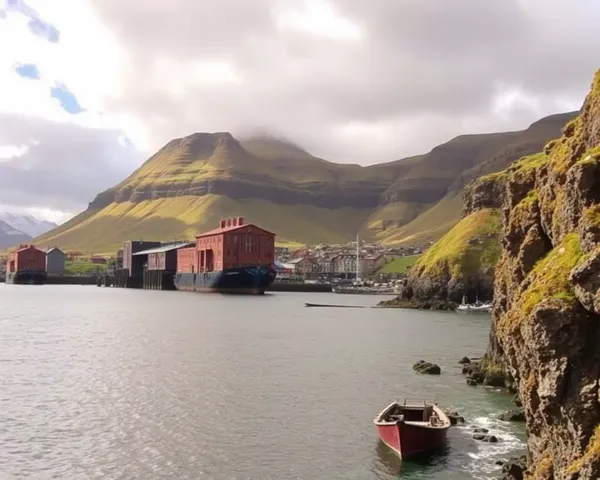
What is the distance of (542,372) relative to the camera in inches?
946

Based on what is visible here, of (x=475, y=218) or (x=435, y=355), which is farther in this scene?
(x=475, y=218)

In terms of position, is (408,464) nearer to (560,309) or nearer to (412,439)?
(412,439)

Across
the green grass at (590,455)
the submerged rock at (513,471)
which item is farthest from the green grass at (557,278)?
the submerged rock at (513,471)

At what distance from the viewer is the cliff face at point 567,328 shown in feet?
71.7

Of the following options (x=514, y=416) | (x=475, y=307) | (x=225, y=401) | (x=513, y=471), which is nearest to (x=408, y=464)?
(x=513, y=471)

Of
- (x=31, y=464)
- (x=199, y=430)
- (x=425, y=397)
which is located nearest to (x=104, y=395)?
(x=199, y=430)

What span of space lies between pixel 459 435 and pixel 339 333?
6248 centimetres

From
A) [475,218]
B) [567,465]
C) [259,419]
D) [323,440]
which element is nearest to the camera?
[567,465]

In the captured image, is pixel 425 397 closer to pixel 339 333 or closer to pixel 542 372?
pixel 542 372

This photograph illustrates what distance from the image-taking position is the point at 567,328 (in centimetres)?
2283

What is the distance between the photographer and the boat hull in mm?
37406

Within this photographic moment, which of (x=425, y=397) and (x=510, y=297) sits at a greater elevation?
(x=510, y=297)

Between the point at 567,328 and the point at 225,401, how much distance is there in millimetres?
33600

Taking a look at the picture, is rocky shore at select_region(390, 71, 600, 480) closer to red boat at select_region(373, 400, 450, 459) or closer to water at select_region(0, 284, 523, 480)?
red boat at select_region(373, 400, 450, 459)
